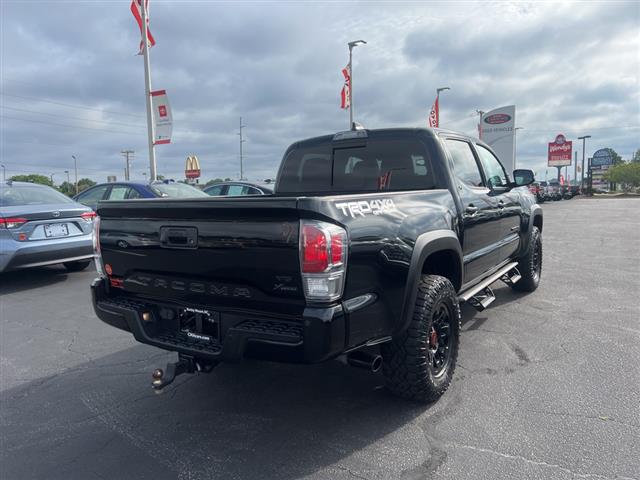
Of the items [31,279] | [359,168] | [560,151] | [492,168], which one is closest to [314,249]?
[359,168]

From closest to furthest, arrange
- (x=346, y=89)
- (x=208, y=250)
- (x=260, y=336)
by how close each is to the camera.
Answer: (x=260, y=336) < (x=208, y=250) < (x=346, y=89)

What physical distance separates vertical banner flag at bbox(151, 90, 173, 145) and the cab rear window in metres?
10.6

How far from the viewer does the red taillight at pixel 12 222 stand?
6.56 metres

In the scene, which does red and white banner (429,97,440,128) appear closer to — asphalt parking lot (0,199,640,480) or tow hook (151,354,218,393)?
asphalt parking lot (0,199,640,480)

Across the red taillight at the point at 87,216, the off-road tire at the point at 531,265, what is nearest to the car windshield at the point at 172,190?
the red taillight at the point at 87,216

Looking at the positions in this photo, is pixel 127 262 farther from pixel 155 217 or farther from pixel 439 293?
pixel 439 293

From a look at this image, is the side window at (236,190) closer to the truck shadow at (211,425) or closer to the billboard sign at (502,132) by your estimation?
the truck shadow at (211,425)

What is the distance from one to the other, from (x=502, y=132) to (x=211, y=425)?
26.6 m

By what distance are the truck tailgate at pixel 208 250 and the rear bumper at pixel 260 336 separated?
0.33 ft

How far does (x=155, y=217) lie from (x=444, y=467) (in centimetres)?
216

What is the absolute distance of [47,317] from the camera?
18.2 feet

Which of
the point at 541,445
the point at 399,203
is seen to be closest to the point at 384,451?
the point at 541,445

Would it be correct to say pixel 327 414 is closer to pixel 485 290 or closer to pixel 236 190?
pixel 485 290

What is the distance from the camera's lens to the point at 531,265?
19.5 feet
